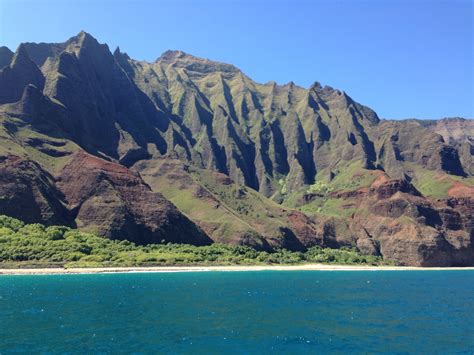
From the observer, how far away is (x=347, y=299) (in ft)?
348

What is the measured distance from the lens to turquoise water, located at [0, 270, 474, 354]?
192 feet

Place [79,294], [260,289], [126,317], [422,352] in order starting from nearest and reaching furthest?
[422,352]
[126,317]
[79,294]
[260,289]

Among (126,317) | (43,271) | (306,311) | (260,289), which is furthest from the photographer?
(43,271)

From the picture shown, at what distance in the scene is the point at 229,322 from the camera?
73.2m

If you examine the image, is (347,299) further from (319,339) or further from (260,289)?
(319,339)

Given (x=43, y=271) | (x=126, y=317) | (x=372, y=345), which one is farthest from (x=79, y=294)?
(x=43, y=271)

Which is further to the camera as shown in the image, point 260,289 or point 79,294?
point 260,289

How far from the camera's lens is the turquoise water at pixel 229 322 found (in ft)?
192

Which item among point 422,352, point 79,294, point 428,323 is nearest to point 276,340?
point 422,352

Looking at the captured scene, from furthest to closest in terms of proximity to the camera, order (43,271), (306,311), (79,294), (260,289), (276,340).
Result: (43,271), (260,289), (79,294), (306,311), (276,340)

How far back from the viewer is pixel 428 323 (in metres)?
76.3

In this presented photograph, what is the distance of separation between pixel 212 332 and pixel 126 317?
1727cm

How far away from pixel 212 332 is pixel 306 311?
25550 millimetres

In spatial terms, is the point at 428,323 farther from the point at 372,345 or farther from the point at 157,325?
the point at 157,325
